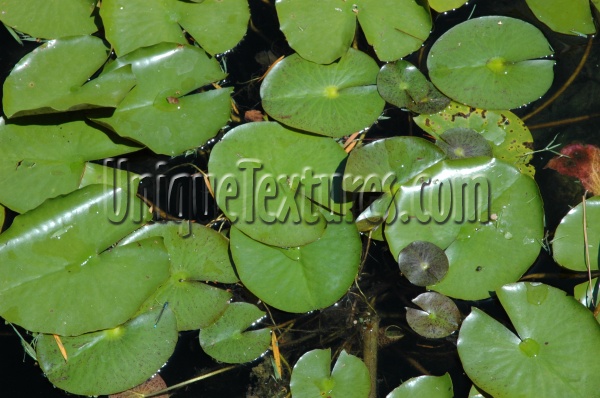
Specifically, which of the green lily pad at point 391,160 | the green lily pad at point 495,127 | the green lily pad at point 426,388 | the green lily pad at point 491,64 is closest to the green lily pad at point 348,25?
the green lily pad at point 491,64

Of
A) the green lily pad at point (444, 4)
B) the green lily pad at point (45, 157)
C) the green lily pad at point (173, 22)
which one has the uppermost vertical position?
the green lily pad at point (173, 22)

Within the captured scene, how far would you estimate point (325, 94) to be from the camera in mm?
2494

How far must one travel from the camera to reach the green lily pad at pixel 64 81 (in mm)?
2309

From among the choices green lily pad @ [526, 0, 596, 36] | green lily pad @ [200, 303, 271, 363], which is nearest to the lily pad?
green lily pad @ [200, 303, 271, 363]

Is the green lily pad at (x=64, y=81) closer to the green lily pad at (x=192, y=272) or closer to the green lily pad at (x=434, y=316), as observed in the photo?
the green lily pad at (x=192, y=272)

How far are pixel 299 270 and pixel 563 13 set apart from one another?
1682 millimetres

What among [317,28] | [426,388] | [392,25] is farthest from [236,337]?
[392,25]

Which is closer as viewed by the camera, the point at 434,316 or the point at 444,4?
the point at 434,316

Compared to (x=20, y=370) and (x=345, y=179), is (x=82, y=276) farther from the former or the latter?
(x=345, y=179)

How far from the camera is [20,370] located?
7.88ft

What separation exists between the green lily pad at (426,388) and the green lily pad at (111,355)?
0.91m

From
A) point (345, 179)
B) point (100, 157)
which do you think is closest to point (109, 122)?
point (100, 157)

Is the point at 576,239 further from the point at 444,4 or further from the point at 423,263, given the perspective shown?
the point at 444,4

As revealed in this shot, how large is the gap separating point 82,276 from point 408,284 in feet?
4.34
